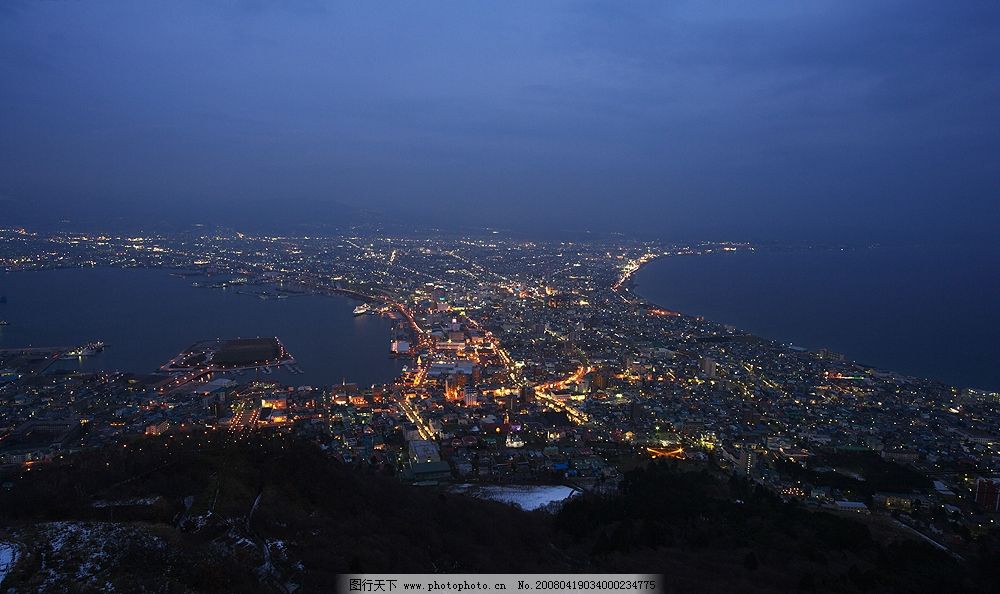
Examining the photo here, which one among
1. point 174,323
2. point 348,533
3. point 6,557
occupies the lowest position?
point 174,323

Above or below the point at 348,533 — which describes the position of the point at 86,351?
below

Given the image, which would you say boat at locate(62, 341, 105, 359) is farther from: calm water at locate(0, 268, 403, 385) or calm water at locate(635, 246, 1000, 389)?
calm water at locate(635, 246, 1000, 389)

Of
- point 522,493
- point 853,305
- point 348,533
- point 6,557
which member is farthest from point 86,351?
point 853,305

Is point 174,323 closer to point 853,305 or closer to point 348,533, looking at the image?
point 348,533

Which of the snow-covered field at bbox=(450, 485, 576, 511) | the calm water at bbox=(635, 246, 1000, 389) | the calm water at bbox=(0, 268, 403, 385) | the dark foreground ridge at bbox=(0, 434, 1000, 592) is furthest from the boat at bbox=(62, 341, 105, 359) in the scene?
the calm water at bbox=(635, 246, 1000, 389)

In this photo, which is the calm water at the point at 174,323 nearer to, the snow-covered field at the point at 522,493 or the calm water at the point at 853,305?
the snow-covered field at the point at 522,493

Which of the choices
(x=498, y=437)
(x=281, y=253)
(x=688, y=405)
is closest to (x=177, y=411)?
(x=498, y=437)
